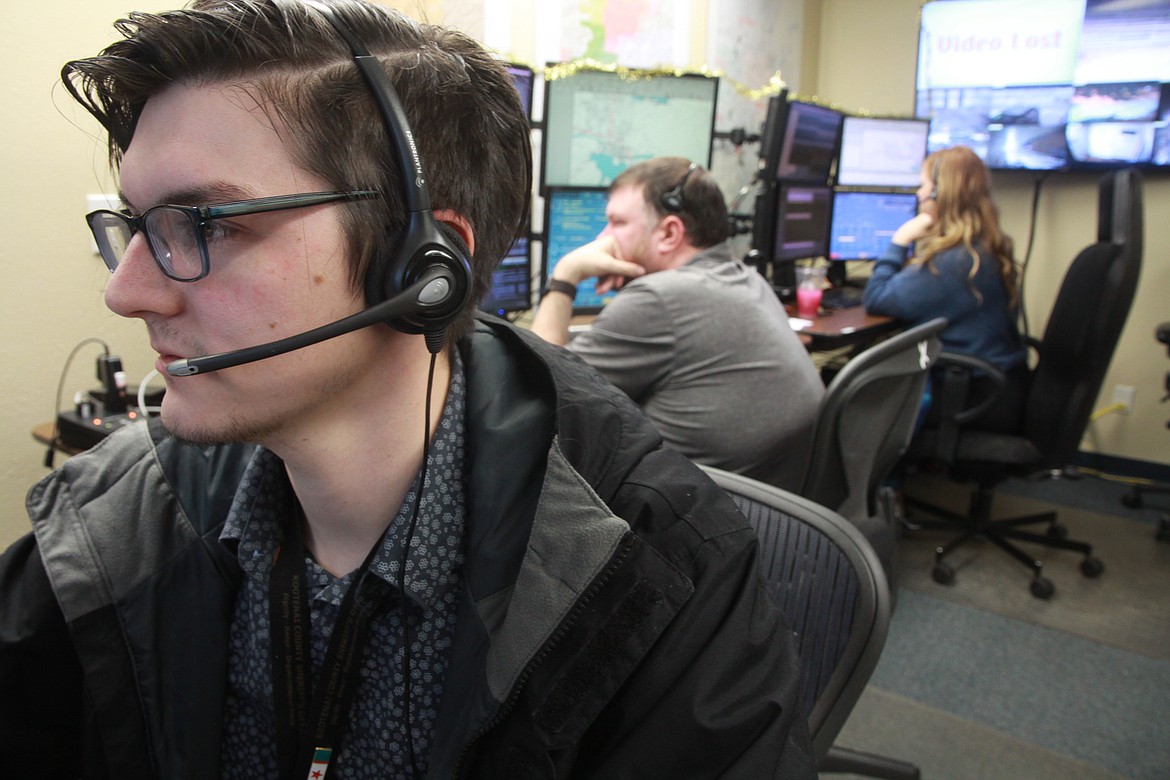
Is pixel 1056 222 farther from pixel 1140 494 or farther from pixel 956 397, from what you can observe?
pixel 956 397

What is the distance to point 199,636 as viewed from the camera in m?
0.84

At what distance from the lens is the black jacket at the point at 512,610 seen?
2.31 feet

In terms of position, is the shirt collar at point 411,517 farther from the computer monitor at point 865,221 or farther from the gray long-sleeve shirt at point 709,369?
the computer monitor at point 865,221

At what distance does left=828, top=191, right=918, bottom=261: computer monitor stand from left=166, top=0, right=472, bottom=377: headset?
315 centimetres

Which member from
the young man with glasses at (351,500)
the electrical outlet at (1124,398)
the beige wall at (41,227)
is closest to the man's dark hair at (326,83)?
the young man with glasses at (351,500)

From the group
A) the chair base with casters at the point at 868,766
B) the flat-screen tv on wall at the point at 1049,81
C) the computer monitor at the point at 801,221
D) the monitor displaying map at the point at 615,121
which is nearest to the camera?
the chair base with casters at the point at 868,766

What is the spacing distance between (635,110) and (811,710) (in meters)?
1.74

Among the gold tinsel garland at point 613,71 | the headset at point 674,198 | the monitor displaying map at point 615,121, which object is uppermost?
the gold tinsel garland at point 613,71

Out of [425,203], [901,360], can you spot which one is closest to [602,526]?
[425,203]

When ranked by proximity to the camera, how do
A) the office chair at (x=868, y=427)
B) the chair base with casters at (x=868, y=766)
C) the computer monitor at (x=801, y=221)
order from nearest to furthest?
→ the office chair at (x=868, y=427), the chair base with casters at (x=868, y=766), the computer monitor at (x=801, y=221)

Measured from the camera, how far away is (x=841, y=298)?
11.4 ft

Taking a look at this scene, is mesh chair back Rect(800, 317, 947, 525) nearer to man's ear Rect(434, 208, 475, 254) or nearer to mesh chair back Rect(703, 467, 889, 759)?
mesh chair back Rect(703, 467, 889, 759)

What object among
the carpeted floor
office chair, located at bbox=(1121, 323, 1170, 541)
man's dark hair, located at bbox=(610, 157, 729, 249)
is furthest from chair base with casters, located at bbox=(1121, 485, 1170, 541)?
man's dark hair, located at bbox=(610, 157, 729, 249)

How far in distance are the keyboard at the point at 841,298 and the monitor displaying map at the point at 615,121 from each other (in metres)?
1.16
